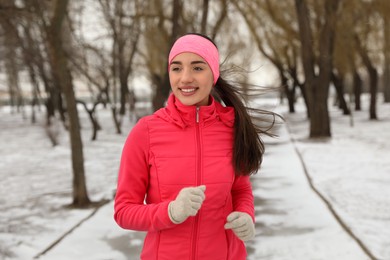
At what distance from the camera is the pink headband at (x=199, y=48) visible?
1.63m

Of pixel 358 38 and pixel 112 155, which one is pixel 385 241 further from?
pixel 358 38

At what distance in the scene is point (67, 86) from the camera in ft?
19.4

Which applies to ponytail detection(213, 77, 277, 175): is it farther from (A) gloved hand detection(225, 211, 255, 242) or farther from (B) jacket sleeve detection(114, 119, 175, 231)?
(B) jacket sleeve detection(114, 119, 175, 231)

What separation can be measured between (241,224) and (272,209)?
13.0 feet

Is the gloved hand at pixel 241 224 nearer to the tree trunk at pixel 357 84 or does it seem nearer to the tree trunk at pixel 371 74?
the tree trunk at pixel 371 74

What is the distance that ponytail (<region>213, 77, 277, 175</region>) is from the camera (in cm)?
172

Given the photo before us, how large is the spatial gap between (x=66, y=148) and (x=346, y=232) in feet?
33.4

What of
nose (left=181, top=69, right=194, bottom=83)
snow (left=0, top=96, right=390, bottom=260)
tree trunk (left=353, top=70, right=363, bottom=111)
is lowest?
snow (left=0, top=96, right=390, bottom=260)

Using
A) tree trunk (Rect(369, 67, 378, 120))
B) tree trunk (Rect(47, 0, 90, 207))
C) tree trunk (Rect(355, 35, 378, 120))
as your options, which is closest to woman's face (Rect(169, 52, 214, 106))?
tree trunk (Rect(47, 0, 90, 207))

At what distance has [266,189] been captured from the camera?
21.3ft

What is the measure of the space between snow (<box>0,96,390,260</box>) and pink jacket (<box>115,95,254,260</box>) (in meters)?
2.41

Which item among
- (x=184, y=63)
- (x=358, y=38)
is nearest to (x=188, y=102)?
(x=184, y=63)

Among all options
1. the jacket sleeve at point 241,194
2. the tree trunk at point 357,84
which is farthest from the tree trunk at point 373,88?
the jacket sleeve at point 241,194

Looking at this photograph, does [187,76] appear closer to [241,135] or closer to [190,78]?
[190,78]
